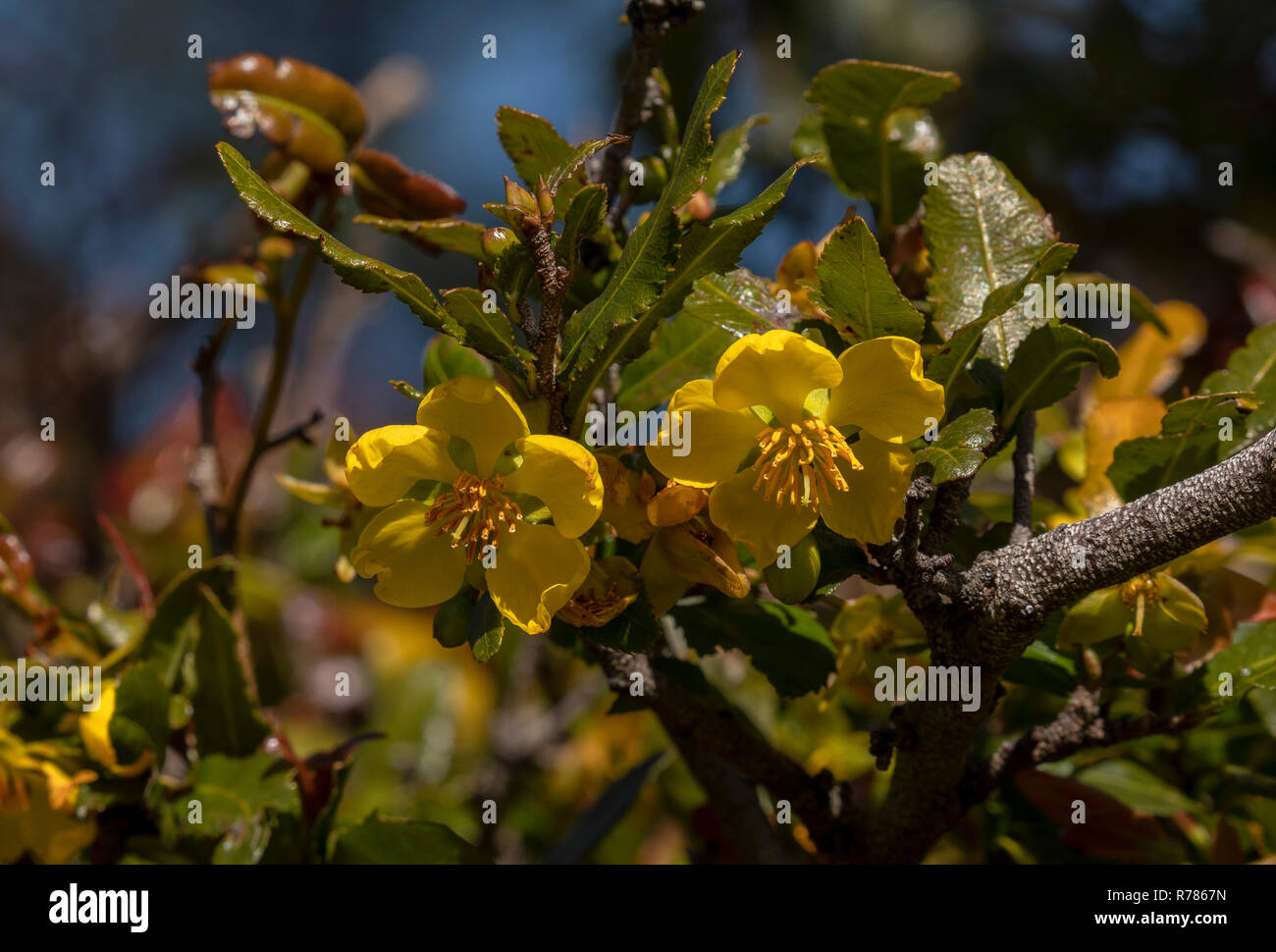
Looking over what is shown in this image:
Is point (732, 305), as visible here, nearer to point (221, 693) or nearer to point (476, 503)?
point (476, 503)

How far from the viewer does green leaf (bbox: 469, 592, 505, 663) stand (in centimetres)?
64

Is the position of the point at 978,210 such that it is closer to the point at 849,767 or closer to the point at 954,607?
the point at 954,607

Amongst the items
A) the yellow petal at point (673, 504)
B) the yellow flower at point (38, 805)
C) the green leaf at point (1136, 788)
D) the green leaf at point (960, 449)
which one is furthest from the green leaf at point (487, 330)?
the green leaf at point (1136, 788)

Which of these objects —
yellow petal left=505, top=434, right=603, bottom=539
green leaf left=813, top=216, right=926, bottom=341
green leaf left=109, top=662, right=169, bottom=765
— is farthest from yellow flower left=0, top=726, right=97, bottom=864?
green leaf left=813, top=216, right=926, bottom=341

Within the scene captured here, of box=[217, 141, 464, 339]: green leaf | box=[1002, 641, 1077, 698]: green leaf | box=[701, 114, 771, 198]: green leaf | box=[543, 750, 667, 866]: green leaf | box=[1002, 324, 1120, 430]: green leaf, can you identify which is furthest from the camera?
box=[543, 750, 667, 866]: green leaf

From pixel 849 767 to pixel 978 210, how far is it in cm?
79

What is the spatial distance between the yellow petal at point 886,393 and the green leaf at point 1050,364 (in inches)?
5.1

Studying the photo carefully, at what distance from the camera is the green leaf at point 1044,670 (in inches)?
32.4

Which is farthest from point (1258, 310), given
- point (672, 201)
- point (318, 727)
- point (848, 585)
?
point (318, 727)

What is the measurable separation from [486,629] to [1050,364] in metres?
0.42

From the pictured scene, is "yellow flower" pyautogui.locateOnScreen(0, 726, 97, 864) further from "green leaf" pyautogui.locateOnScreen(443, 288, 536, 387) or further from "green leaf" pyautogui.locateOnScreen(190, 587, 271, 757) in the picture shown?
"green leaf" pyautogui.locateOnScreen(443, 288, 536, 387)

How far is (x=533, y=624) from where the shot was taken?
0.65 metres

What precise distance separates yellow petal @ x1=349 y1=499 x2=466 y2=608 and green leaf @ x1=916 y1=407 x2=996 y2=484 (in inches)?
12.2

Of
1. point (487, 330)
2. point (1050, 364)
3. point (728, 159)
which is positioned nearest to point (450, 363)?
point (487, 330)
